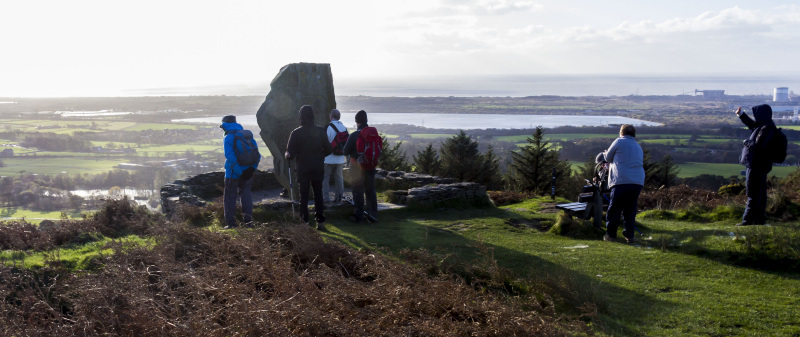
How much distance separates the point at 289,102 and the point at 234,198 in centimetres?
396

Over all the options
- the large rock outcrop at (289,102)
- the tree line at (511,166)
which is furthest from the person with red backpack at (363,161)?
the tree line at (511,166)

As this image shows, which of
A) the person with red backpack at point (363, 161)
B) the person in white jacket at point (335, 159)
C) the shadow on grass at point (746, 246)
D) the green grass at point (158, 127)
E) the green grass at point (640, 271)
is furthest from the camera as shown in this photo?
the green grass at point (158, 127)

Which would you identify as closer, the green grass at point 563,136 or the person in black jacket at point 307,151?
the person in black jacket at point 307,151

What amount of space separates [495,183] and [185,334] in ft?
83.8

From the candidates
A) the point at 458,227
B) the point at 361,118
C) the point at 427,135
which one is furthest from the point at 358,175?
the point at 427,135

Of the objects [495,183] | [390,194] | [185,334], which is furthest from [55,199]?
[185,334]

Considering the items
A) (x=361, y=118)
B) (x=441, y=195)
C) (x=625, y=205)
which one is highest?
(x=361, y=118)

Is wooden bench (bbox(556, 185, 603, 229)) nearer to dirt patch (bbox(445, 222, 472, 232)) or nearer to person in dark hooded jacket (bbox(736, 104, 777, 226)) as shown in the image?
dirt patch (bbox(445, 222, 472, 232))

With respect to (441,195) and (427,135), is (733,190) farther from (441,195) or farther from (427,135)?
(427,135)

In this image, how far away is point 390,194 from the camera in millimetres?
12406

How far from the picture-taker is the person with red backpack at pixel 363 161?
31.3ft

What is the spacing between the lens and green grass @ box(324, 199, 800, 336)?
522 centimetres

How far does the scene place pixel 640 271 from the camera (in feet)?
22.6

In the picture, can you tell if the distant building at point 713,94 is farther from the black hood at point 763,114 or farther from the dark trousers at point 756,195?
the black hood at point 763,114
